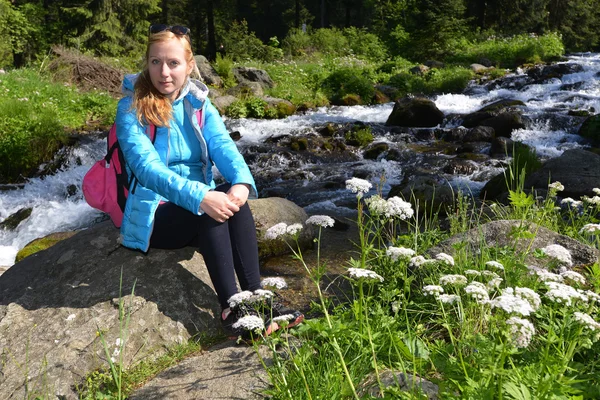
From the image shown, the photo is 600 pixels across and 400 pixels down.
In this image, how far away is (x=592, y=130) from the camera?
11.9 metres

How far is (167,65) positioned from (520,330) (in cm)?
265

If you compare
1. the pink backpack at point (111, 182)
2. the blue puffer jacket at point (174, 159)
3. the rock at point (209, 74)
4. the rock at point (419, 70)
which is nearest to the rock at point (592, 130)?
the rock at point (419, 70)

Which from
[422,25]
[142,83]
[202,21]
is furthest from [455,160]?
[202,21]

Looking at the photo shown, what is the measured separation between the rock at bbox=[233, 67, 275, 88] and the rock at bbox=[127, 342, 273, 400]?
56.1ft

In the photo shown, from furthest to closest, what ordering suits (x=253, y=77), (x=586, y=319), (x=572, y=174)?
(x=253, y=77)
(x=572, y=174)
(x=586, y=319)

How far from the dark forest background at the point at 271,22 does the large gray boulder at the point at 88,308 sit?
16846mm

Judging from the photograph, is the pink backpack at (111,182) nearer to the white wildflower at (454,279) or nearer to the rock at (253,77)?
the white wildflower at (454,279)

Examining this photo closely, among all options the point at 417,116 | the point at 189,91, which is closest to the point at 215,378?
the point at 189,91

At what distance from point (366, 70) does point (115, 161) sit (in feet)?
64.1

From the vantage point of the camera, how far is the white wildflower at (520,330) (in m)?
1.54

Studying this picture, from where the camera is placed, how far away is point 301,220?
527 cm

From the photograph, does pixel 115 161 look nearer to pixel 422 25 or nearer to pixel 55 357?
pixel 55 357

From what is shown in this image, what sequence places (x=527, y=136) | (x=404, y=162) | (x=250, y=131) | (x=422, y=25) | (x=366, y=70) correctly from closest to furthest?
(x=404, y=162) < (x=527, y=136) < (x=250, y=131) < (x=366, y=70) < (x=422, y=25)

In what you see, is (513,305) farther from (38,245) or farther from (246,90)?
(246,90)
